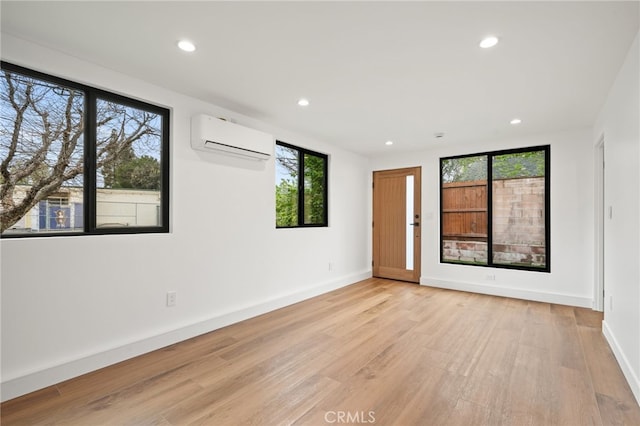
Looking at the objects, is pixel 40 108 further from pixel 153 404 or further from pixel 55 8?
pixel 153 404

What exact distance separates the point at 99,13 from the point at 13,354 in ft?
7.35

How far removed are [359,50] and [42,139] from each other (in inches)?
94.7

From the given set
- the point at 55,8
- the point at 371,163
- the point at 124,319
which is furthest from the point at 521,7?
the point at 371,163

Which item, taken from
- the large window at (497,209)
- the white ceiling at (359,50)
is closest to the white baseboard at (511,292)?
the large window at (497,209)

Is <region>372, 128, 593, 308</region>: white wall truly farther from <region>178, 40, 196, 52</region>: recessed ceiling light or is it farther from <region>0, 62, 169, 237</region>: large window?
<region>0, 62, 169, 237</region>: large window

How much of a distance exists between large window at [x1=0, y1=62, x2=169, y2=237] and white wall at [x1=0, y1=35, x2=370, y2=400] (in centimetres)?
12

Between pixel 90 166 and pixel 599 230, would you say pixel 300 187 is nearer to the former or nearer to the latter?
pixel 90 166

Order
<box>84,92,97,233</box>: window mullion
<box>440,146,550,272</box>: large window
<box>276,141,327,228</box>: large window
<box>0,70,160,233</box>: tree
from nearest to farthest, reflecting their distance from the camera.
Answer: <box>0,70,160,233</box>: tree → <box>84,92,97,233</box>: window mullion → <box>276,141,327,228</box>: large window → <box>440,146,550,272</box>: large window

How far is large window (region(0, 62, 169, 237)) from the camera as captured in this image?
211cm

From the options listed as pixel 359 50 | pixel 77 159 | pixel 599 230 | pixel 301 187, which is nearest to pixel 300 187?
pixel 301 187

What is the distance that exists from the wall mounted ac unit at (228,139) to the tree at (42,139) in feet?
2.19

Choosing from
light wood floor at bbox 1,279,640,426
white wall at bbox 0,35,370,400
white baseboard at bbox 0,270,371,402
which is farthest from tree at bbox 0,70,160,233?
light wood floor at bbox 1,279,640,426

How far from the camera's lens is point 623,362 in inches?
89.7

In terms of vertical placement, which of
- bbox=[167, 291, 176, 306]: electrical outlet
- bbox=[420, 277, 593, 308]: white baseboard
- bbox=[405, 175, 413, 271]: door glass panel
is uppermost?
bbox=[405, 175, 413, 271]: door glass panel
